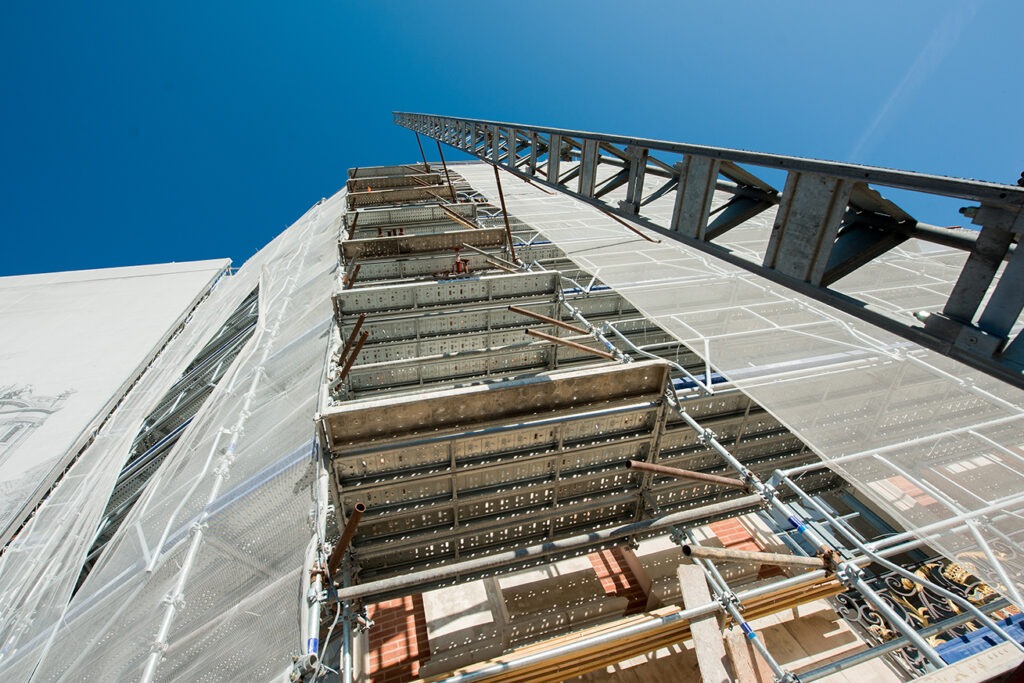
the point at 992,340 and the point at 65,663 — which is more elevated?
the point at 65,663

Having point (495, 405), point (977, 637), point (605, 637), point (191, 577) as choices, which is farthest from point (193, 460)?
point (977, 637)

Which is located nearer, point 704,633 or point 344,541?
point 344,541

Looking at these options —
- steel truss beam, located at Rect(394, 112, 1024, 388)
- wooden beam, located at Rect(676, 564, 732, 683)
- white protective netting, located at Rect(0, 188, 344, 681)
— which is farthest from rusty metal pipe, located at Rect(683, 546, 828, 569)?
white protective netting, located at Rect(0, 188, 344, 681)

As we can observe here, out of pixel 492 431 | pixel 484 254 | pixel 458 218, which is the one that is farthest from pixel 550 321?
pixel 458 218

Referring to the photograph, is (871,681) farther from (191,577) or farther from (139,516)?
(139,516)

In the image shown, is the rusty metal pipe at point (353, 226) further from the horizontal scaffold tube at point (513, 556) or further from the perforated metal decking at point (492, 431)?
the horizontal scaffold tube at point (513, 556)

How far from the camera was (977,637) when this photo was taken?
431 centimetres

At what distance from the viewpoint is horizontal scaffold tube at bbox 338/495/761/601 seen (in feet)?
10.00

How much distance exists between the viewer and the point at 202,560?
349 centimetres

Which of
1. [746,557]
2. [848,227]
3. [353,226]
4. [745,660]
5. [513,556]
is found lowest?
[745,660]

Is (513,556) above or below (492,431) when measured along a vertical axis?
below

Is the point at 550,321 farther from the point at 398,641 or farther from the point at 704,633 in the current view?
the point at 398,641

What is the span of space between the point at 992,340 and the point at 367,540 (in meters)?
4.49

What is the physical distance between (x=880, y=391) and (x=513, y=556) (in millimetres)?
3947
